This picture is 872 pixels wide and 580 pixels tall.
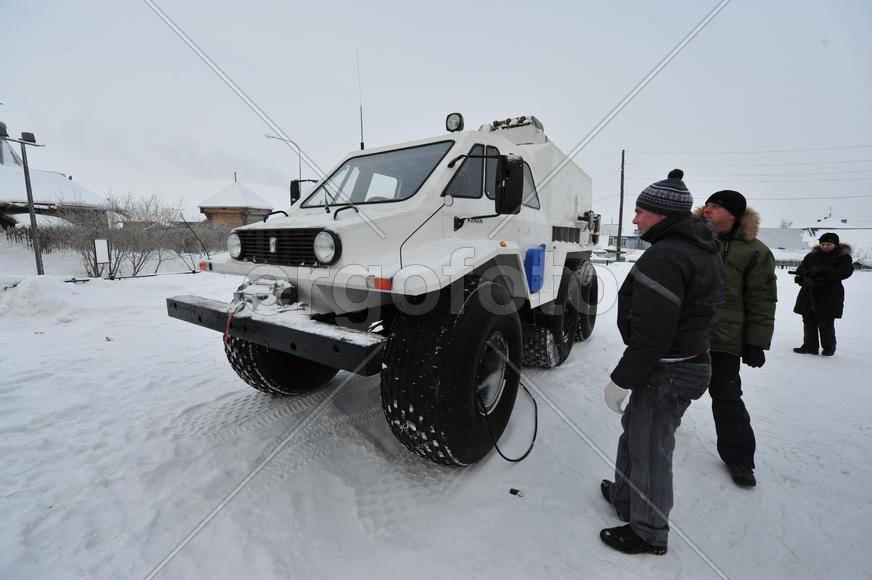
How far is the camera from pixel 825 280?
17.3 feet

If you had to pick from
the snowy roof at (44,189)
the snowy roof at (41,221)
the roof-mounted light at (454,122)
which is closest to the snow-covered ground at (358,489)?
the roof-mounted light at (454,122)

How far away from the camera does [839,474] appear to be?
2.58 meters

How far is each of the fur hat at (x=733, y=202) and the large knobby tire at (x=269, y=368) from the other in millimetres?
3589

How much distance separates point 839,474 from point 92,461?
5.20 meters

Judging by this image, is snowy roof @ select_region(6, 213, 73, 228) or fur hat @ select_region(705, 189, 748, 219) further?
snowy roof @ select_region(6, 213, 73, 228)

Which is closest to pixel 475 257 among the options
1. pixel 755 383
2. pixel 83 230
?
pixel 755 383

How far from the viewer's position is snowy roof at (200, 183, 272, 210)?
29594mm

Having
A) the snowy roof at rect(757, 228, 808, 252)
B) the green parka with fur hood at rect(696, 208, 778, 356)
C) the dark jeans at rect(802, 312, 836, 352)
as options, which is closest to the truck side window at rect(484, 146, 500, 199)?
the green parka with fur hood at rect(696, 208, 778, 356)

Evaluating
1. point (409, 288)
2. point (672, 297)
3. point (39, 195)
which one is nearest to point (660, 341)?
point (672, 297)

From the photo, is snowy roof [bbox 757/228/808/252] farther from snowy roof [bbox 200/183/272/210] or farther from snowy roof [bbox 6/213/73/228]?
snowy roof [bbox 6/213/73/228]

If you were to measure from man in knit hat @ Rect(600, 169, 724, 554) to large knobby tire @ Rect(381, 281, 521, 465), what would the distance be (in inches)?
31.2

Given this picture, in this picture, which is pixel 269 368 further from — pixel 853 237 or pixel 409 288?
pixel 853 237

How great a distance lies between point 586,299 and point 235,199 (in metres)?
31.4

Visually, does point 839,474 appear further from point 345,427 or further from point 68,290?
point 68,290
